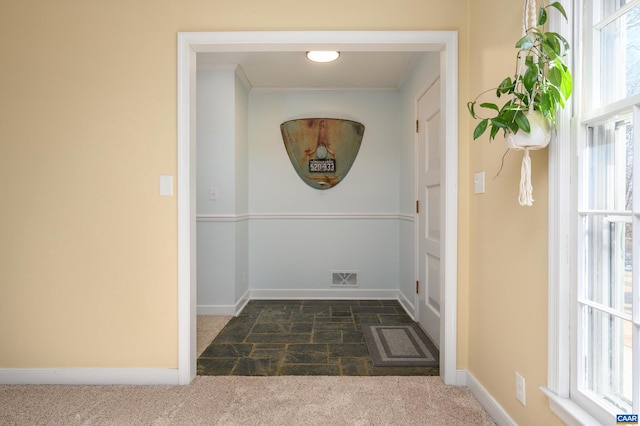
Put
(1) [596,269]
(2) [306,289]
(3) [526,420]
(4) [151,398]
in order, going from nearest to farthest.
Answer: (1) [596,269] < (3) [526,420] < (4) [151,398] < (2) [306,289]

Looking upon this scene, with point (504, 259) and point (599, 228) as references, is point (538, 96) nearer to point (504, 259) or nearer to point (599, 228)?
point (599, 228)

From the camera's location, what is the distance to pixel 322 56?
3051 mm

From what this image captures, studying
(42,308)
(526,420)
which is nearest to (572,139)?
(526,420)

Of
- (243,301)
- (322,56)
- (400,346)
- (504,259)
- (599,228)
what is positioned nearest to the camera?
(599,228)

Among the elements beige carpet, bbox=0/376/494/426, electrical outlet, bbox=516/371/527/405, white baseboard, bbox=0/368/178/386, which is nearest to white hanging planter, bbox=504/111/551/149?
electrical outlet, bbox=516/371/527/405

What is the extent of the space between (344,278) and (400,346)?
1444mm

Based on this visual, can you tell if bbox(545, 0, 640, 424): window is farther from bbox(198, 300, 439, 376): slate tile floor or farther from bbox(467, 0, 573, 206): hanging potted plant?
bbox(198, 300, 439, 376): slate tile floor

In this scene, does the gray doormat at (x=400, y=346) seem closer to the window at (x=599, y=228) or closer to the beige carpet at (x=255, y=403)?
the beige carpet at (x=255, y=403)

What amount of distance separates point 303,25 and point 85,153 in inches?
56.1

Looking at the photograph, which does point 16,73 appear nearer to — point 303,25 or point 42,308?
point 42,308

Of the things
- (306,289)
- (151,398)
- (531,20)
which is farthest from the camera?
(306,289)

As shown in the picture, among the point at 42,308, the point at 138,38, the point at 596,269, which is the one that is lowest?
the point at 42,308

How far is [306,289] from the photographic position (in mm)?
4035

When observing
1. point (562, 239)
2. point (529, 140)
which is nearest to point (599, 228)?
point (562, 239)
